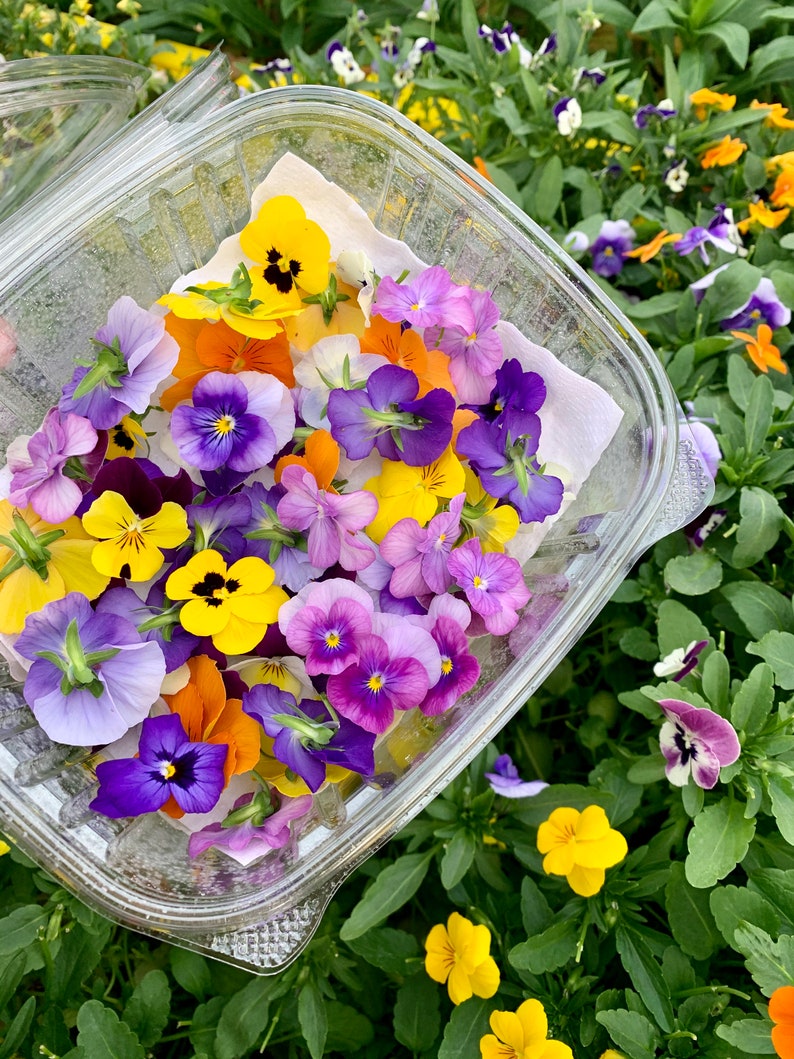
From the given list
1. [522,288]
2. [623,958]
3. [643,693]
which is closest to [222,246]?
[522,288]

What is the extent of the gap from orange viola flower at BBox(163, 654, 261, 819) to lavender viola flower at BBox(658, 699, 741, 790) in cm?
30

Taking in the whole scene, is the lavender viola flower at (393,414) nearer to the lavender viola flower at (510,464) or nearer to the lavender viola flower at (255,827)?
the lavender viola flower at (510,464)

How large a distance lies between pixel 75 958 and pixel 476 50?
3.18ft

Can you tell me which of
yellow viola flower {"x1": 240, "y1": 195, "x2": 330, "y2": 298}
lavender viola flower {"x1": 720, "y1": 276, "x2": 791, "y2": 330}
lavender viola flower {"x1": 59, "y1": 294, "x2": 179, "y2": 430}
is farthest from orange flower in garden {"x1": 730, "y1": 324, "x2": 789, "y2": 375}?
lavender viola flower {"x1": 59, "y1": 294, "x2": 179, "y2": 430}

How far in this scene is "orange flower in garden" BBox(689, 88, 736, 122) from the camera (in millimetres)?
A: 952

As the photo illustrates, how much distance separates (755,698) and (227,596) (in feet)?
1.24

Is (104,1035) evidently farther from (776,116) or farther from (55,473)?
(776,116)

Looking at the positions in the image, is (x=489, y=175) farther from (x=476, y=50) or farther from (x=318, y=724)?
(x=318, y=724)

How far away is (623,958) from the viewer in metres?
0.67

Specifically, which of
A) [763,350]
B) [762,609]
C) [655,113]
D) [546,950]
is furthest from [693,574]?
[655,113]

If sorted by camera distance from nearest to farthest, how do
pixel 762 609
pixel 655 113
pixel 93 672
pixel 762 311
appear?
pixel 93 672 → pixel 762 609 → pixel 762 311 → pixel 655 113

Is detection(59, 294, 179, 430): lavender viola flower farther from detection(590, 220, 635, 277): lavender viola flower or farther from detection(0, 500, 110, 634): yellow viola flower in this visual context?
detection(590, 220, 635, 277): lavender viola flower

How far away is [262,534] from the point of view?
1.86ft

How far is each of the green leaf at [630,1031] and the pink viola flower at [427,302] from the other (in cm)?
47
